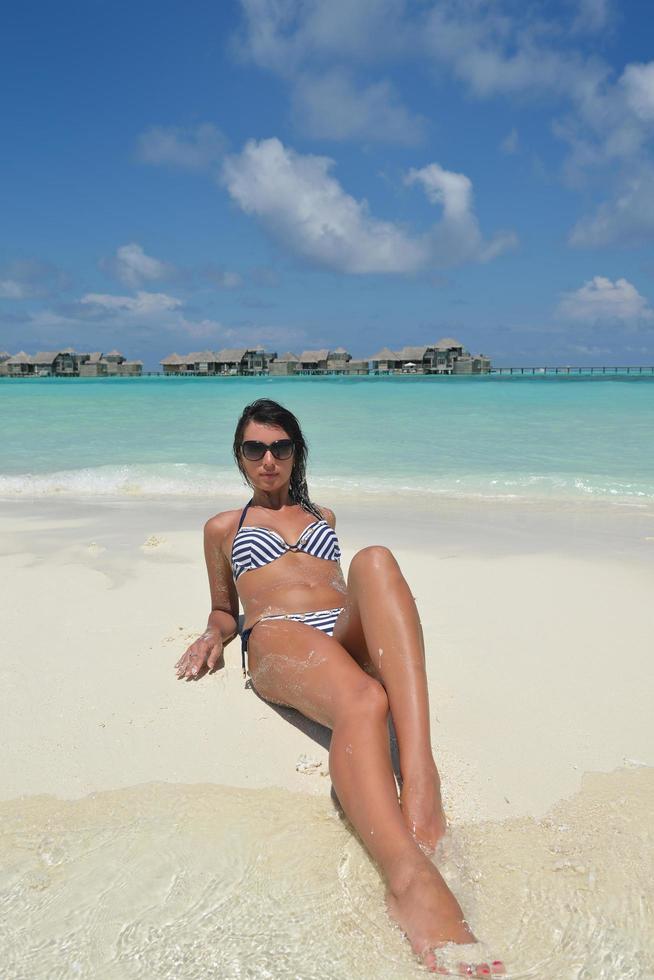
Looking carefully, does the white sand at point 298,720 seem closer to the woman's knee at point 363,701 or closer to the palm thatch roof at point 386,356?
the woman's knee at point 363,701

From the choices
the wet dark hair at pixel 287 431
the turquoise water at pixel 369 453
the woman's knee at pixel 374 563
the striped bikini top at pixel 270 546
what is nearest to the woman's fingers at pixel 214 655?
the striped bikini top at pixel 270 546

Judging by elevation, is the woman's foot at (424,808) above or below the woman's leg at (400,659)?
below

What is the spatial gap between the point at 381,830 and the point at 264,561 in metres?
1.32

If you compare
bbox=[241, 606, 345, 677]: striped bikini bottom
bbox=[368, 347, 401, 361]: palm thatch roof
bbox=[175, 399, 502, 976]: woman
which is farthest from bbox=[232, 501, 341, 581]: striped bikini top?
bbox=[368, 347, 401, 361]: palm thatch roof

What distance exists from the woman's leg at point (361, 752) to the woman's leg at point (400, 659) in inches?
2.3

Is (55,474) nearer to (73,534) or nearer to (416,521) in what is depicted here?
(73,534)

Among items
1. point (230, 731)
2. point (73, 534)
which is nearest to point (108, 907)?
point (230, 731)

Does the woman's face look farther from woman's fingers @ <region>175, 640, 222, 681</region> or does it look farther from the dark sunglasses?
woman's fingers @ <region>175, 640, 222, 681</region>

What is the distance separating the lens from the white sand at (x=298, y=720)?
2334 millimetres

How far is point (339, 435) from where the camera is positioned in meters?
15.7

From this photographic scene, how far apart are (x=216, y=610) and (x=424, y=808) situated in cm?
165

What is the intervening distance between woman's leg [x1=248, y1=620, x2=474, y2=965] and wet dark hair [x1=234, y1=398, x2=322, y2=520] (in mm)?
736

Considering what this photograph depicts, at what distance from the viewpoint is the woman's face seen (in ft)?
9.84

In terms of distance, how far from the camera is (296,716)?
8.92 ft
